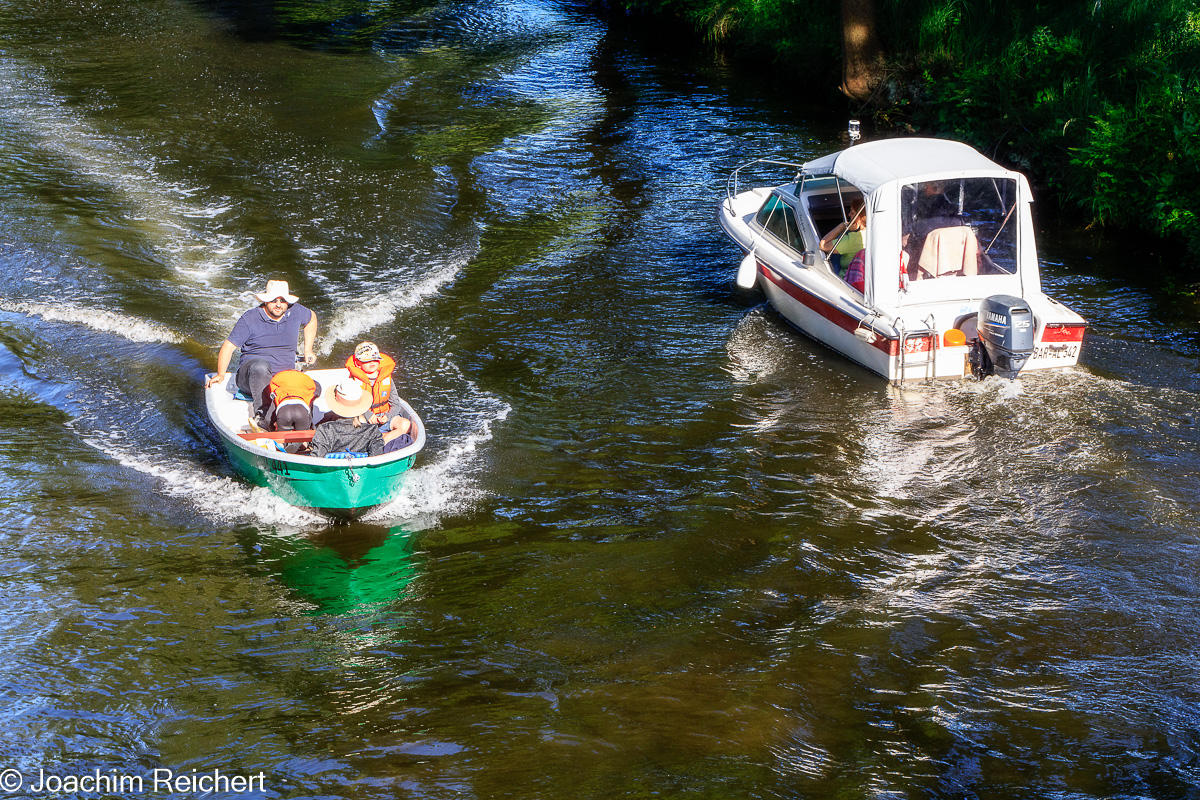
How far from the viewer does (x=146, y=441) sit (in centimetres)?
940

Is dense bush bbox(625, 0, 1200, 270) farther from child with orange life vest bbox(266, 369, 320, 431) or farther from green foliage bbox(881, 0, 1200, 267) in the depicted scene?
child with orange life vest bbox(266, 369, 320, 431)

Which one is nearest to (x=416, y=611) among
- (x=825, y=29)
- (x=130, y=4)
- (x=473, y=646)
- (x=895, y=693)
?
(x=473, y=646)

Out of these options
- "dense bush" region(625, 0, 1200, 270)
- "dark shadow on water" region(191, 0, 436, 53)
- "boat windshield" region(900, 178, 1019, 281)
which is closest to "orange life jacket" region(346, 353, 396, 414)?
"boat windshield" region(900, 178, 1019, 281)

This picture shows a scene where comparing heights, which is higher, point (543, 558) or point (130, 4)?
point (130, 4)

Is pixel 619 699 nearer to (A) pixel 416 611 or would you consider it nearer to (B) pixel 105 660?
(A) pixel 416 611

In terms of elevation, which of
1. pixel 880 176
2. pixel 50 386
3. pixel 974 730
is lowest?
pixel 974 730

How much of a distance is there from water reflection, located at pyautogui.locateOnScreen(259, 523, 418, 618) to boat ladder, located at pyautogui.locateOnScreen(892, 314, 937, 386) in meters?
4.96

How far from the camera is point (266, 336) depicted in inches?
357

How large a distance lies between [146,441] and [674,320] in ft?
18.8

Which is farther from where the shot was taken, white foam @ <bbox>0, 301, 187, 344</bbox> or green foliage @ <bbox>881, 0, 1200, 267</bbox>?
green foliage @ <bbox>881, 0, 1200, 267</bbox>

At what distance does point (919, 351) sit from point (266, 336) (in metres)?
6.03

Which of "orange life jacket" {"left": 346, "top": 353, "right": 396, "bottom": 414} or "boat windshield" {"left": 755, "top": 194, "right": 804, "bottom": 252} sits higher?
"boat windshield" {"left": 755, "top": 194, "right": 804, "bottom": 252}

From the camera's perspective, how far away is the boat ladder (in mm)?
9836

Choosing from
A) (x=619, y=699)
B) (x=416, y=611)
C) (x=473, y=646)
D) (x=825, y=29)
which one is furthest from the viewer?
(x=825, y=29)
